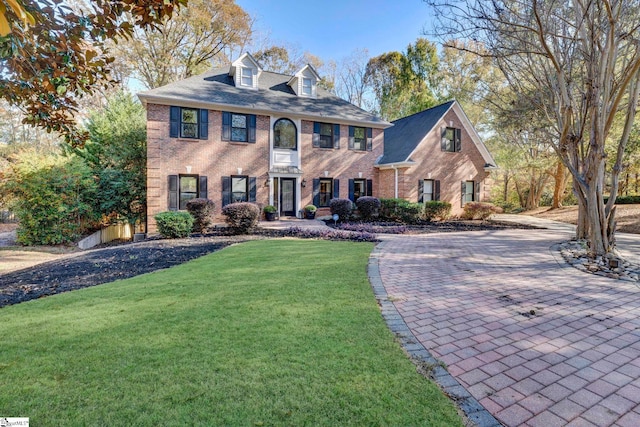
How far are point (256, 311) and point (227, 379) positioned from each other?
1.34 metres

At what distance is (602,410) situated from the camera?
212 centimetres

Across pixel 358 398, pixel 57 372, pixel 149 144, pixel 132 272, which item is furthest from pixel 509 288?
pixel 149 144

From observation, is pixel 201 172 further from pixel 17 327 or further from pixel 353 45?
pixel 353 45

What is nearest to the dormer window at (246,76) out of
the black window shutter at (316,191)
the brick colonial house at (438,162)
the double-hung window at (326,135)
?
the double-hung window at (326,135)

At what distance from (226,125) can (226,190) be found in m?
3.02

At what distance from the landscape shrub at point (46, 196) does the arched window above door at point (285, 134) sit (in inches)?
319

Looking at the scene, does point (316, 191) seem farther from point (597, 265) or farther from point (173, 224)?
point (597, 265)

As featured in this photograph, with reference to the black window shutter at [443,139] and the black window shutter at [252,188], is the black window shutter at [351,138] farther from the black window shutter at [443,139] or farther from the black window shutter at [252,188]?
the black window shutter at [252,188]

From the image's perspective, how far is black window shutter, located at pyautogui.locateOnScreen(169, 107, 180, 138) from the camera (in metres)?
13.6

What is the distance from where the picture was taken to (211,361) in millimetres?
2592

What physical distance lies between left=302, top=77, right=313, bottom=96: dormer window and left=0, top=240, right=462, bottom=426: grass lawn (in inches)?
593

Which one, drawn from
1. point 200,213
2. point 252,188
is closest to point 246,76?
point 252,188

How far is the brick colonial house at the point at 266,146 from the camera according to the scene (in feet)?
44.9

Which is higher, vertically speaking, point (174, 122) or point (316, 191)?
point (174, 122)
